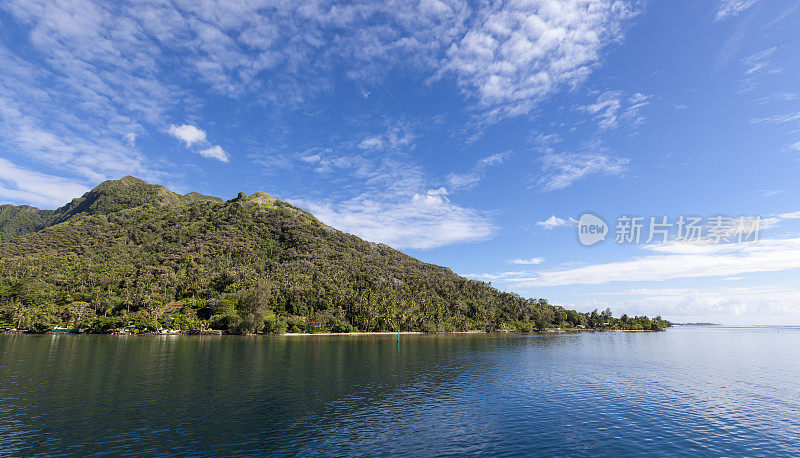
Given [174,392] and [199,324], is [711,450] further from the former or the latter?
[199,324]

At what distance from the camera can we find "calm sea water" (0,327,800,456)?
1399 inches

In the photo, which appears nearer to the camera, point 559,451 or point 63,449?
point 63,449

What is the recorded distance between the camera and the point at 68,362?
81.3 m

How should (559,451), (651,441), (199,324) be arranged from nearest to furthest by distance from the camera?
(559,451) → (651,441) → (199,324)

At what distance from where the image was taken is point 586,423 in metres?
43.9

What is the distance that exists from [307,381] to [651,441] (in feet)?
179

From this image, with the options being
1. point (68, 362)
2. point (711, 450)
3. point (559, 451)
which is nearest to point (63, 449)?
point (559, 451)

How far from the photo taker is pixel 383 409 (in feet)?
160

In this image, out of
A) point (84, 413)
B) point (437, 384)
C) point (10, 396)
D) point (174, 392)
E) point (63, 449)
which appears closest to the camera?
point (63, 449)

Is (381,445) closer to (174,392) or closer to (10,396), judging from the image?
(174,392)

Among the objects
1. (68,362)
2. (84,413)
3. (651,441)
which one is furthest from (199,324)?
(651,441)

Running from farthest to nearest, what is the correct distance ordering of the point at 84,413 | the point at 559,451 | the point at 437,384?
the point at 437,384
the point at 84,413
the point at 559,451

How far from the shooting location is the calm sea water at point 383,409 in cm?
3553

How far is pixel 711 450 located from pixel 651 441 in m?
5.12
